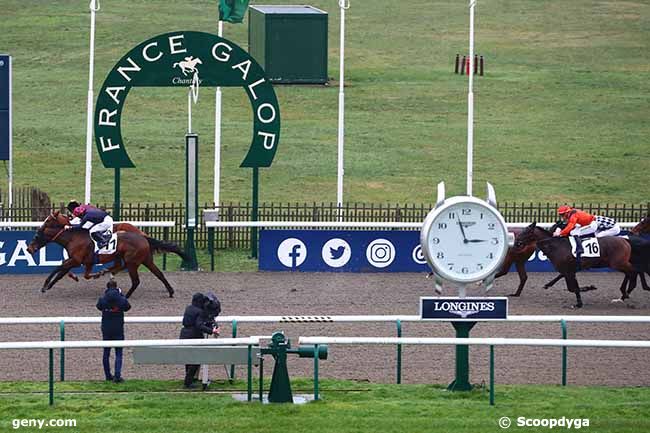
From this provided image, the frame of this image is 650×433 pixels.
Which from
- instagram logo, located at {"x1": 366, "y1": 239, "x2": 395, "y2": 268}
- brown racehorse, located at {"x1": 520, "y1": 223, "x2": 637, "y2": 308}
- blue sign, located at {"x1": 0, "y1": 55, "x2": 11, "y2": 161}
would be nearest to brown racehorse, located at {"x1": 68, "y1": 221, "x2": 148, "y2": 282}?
instagram logo, located at {"x1": 366, "y1": 239, "x2": 395, "y2": 268}

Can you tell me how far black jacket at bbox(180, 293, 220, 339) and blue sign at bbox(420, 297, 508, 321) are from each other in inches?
98.0

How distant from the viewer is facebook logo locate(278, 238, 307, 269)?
2636cm

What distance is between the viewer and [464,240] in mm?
16391

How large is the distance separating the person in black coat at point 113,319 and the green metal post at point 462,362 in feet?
12.5

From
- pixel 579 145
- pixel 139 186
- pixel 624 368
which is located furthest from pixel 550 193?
pixel 624 368

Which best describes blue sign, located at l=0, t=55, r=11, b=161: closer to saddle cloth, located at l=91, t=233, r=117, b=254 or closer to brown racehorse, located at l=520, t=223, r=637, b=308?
saddle cloth, located at l=91, t=233, r=117, b=254

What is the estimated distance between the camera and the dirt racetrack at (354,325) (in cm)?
1842

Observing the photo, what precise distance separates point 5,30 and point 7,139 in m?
26.1

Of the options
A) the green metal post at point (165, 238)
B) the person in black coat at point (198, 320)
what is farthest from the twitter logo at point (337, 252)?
the person in black coat at point (198, 320)

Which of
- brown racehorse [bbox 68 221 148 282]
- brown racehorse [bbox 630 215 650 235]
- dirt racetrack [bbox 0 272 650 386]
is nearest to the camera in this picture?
dirt racetrack [bbox 0 272 650 386]

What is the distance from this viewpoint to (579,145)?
137ft

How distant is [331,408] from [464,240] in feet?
7.64

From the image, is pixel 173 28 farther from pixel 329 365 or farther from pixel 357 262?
pixel 329 365

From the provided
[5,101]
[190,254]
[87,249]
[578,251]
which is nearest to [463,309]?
[578,251]
